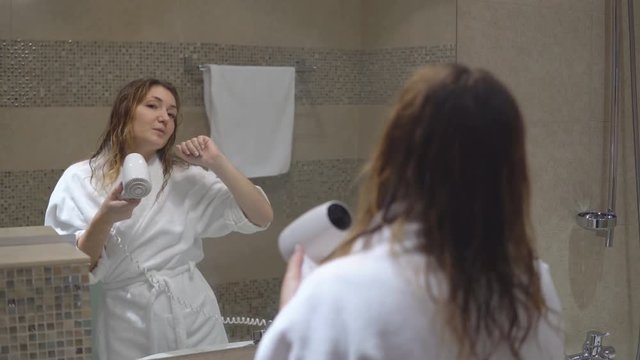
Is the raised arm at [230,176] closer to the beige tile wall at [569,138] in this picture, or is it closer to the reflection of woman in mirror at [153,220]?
the reflection of woman in mirror at [153,220]

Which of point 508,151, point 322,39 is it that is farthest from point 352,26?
point 508,151

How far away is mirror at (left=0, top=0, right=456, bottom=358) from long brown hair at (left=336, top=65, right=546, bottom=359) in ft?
1.83

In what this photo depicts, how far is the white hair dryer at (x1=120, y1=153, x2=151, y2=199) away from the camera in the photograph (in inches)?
63.5

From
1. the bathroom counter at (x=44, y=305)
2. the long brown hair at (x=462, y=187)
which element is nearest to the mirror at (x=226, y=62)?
the bathroom counter at (x=44, y=305)

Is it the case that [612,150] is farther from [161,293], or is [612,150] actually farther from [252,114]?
[161,293]

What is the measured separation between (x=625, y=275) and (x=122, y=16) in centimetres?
188

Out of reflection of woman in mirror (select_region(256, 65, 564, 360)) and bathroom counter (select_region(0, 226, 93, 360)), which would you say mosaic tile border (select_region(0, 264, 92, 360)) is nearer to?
bathroom counter (select_region(0, 226, 93, 360))

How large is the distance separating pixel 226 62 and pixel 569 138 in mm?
1224

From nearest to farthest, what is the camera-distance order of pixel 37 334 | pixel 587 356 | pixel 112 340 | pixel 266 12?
pixel 37 334 → pixel 112 340 → pixel 266 12 → pixel 587 356

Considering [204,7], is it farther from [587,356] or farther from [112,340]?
[587,356]

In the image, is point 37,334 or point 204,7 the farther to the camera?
point 204,7

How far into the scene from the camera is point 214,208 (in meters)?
1.78

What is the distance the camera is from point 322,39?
6.28ft

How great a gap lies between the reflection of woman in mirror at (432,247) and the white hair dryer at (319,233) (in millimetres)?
117
